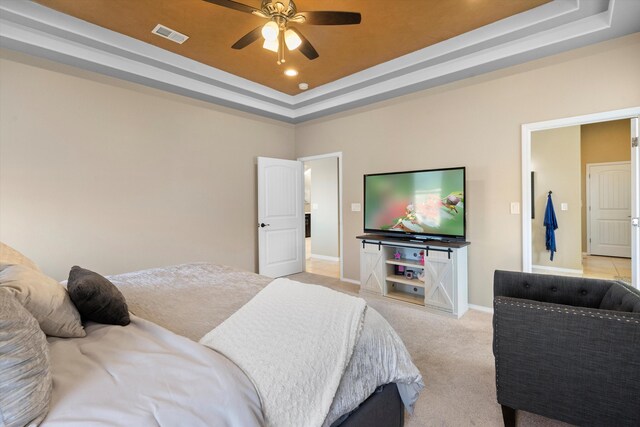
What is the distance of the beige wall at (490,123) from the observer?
2826 millimetres

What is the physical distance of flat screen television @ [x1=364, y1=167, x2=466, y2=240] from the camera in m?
3.49

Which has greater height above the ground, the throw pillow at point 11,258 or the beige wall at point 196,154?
the beige wall at point 196,154

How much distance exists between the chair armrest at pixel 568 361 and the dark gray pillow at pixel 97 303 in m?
1.89

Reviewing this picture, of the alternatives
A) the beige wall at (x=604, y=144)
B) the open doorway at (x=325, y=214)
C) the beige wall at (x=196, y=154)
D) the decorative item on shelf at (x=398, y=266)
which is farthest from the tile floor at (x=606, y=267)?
the open doorway at (x=325, y=214)

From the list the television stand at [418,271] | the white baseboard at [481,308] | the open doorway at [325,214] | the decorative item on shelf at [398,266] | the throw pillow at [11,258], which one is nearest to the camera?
the throw pillow at [11,258]

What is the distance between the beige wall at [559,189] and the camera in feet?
16.7

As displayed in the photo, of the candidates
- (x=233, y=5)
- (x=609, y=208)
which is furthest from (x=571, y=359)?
(x=609, y=208)

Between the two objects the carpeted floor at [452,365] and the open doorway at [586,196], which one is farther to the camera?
the open doorway at [586,196]

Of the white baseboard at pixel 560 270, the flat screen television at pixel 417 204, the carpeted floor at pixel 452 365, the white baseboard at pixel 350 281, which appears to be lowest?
the carpeted floor at pixel 452 365

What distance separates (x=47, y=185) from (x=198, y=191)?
1.57 metres

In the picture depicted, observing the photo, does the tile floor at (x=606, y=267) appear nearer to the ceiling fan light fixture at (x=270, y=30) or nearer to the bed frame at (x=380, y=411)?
the bed frame at (x=380, y=411)

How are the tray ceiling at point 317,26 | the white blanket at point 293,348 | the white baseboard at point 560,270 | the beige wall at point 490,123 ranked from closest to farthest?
the white blanket at point 293,348
the tray ceiling at point 317,26
the beige wall at point 490,123
the white baseboard at point 560,270

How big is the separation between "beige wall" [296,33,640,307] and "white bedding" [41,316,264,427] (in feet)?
10.9

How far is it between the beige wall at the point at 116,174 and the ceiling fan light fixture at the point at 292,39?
2.22 m
